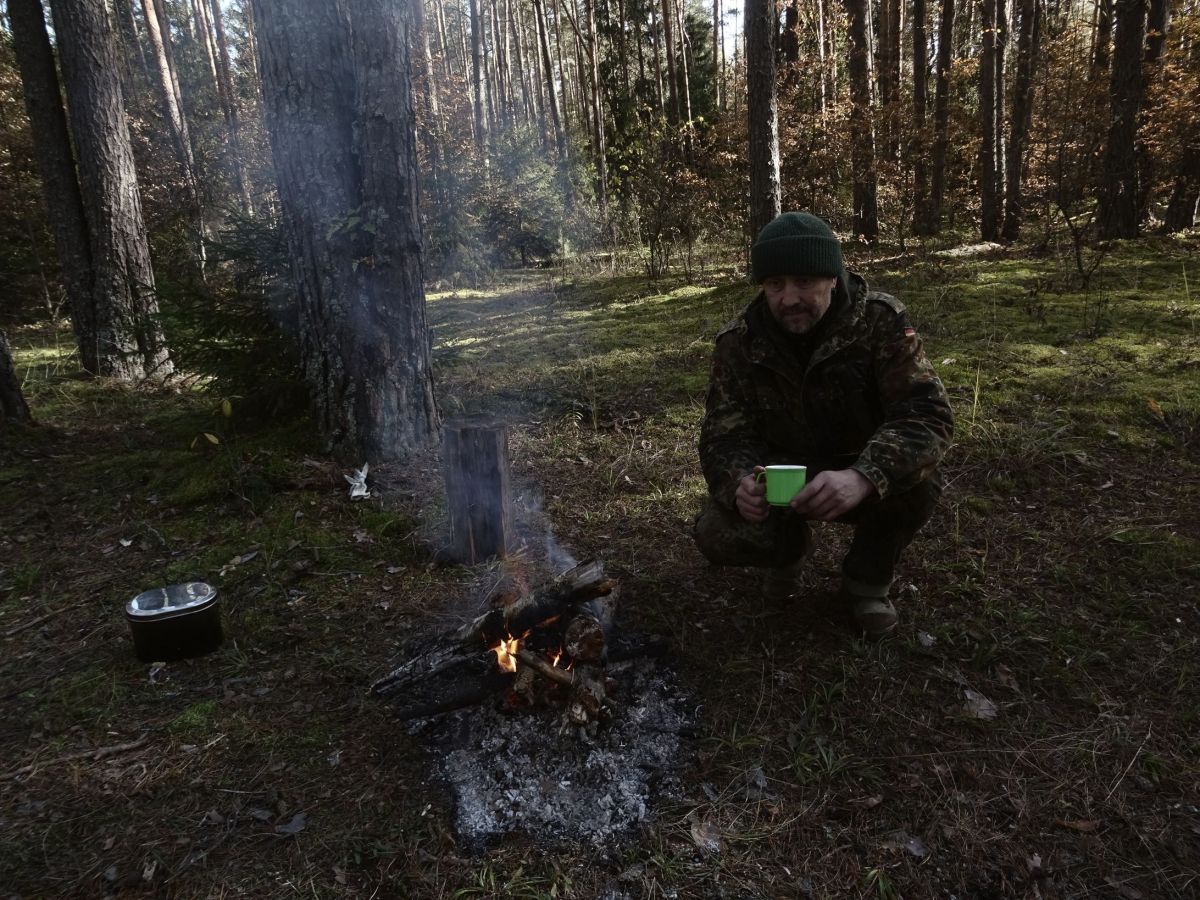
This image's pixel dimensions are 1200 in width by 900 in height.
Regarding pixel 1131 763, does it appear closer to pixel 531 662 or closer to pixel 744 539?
pixel 744 539

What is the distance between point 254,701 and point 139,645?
645 mm

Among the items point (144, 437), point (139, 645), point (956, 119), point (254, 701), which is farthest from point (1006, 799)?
point (956, 119)

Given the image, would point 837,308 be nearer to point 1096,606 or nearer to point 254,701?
point 1096,606

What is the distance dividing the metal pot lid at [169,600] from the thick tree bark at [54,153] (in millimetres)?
6116

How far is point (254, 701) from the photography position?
252 cm

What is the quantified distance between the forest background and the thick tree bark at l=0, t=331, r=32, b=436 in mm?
66

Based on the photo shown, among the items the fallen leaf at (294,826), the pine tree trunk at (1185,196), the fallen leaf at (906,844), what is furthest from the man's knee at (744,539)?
Result: the pine tree trunk at (1185,196)

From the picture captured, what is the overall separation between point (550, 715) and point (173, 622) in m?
1.64

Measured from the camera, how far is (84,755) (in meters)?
2.28

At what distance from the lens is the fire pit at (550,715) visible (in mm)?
1995

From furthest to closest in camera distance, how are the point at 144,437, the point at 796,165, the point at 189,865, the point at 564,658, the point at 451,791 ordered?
the point at 796,165
the point at 144,437
the point at 564,658
the point at 451,791
the point at 189,865

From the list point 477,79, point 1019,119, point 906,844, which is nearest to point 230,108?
point 477,79

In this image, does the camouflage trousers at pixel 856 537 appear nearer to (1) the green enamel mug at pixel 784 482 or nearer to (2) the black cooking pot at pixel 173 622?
(1) the green enamel mug at pixel 784 482

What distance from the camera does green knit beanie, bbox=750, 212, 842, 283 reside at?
7.70 ft
